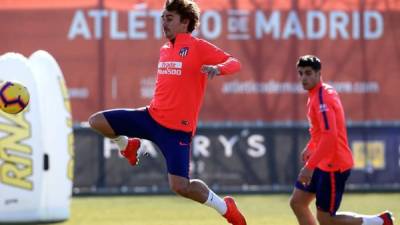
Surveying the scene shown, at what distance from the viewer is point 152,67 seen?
16.1 m

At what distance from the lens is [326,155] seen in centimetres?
891

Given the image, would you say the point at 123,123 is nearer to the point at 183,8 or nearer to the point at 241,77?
the point at 183,8

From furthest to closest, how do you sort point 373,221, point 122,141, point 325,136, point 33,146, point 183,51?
point 33,146, point 122,141, point 183,51, point 373,221, point 325,136

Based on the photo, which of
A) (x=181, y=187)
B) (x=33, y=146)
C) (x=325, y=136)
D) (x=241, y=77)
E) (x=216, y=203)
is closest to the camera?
(x=325, y=136)

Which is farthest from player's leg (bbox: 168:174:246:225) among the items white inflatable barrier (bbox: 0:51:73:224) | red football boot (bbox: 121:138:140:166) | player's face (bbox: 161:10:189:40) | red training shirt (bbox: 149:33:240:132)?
white inflatable barrier (bbox: 0:51:73:224)

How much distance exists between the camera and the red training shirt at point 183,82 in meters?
9.59

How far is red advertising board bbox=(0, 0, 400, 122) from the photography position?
16.0 m

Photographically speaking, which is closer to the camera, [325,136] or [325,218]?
[325,136]

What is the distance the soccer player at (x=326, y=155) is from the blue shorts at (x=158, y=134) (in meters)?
1.07

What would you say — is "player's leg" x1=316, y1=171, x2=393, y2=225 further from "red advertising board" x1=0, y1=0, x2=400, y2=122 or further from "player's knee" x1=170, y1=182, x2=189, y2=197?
"red advertising board" x1=0, y1=0, x2=400, y2=122

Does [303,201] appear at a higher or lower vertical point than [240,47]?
lower

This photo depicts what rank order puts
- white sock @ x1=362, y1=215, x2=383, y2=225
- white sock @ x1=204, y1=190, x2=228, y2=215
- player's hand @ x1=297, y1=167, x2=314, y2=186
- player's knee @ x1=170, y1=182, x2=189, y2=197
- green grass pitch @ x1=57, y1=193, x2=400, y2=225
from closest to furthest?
1. player's hand @ x1=297, y1=167, x2=314, y2=186
2. white sock @ x1=362, y1=215, x2=383, y2=225
3. player's knee @ x1=170, y1=182, x2=189, y2=197
4. white sock @ x1=204, y1=190, x2=228, y2=215
5. green grass pitch @ x1=57, y1=193, x2=400, y2=225

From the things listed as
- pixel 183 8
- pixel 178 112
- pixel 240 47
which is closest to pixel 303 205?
pixel 178 112

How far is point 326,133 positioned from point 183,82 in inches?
57.0
